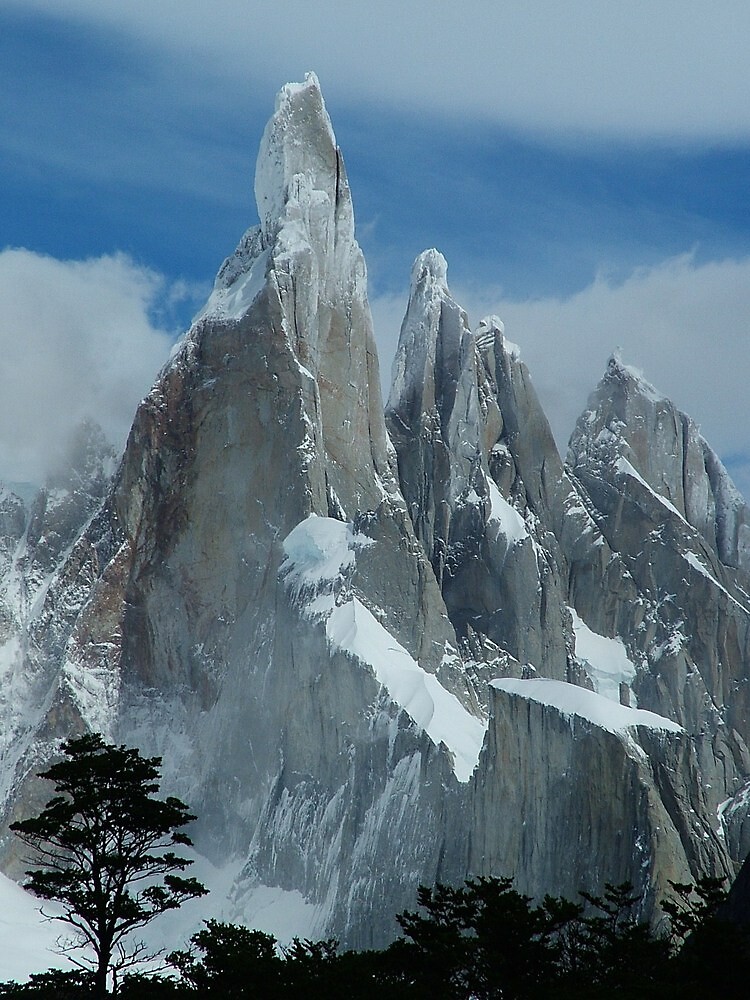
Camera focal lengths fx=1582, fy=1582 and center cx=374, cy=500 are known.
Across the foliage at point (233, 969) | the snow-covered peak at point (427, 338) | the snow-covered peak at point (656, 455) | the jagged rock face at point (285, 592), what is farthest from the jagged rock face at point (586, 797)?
the snow-covered peak at point (656, 455)

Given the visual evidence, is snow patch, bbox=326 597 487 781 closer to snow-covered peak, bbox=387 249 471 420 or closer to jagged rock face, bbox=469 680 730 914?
jagged rock face, bbox=469 680 730 914

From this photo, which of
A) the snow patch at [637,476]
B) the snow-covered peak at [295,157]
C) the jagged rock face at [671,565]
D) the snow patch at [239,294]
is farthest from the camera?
the snow patch at [637,476]

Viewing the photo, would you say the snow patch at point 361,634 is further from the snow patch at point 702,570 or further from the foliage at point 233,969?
the snow patch at point 702,570

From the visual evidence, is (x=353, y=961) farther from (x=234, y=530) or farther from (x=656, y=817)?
(x=234, y=530)

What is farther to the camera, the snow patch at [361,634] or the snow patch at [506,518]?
the snow patch at [506,518]

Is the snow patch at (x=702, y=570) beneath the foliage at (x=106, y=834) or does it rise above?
above

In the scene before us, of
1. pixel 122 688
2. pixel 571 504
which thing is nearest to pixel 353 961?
pixel 122 688
